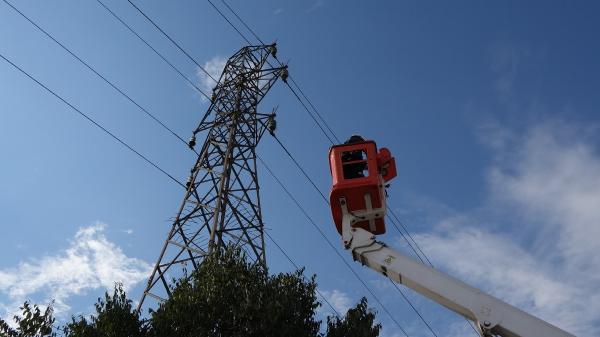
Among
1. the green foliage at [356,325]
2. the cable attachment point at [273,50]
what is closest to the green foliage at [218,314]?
the green foliage at [356,325]

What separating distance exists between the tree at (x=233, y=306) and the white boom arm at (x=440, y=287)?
8.62 feet

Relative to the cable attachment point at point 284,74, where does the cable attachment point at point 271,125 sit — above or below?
below

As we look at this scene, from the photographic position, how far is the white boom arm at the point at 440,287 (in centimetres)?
767

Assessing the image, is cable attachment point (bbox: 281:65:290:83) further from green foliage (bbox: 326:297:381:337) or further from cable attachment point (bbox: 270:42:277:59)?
green foliage (bbox: 326:297:381:337)

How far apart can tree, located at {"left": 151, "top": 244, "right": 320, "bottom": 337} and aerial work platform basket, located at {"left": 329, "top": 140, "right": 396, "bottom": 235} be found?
2.54m

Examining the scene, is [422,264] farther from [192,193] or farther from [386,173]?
[192,193]

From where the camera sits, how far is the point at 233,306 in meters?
11.0

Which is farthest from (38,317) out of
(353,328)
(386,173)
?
(386,173)

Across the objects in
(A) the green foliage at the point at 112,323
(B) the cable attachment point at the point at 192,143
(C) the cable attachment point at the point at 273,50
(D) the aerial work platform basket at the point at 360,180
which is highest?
(C) the cable attachment point at the point at 273,50

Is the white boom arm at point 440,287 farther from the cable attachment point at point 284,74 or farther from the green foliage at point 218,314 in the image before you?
the cable attachment point at point 284,74

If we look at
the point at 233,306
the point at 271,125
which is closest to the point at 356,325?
the point at 233,306

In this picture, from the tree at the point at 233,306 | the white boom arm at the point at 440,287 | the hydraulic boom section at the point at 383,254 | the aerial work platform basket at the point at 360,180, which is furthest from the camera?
the tree at the point at 233,306

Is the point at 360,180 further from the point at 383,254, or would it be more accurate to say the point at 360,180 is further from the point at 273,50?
the point at 273,50

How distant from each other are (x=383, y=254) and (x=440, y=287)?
3.92 ft
